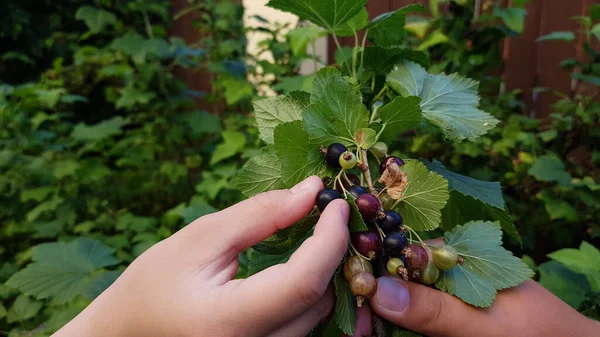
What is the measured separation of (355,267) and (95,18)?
1735 millimetres

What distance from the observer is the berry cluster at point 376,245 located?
0.44m

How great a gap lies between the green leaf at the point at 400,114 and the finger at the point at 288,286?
0.18m

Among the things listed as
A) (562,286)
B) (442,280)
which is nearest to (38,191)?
(442,280)

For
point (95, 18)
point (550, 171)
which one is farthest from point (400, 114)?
point (95, 18)

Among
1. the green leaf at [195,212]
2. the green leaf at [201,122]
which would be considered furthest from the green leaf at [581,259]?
the green leaf at [201,122]

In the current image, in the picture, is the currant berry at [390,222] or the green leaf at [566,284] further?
the green leaf at [566,284]

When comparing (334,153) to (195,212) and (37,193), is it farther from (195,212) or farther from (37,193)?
(37,193)

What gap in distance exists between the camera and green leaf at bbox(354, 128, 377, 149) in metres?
0.51

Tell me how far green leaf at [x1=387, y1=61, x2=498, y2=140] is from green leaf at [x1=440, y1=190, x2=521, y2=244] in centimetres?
10

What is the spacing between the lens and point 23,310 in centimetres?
99

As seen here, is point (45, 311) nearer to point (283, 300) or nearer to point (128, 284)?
point (128, 284)

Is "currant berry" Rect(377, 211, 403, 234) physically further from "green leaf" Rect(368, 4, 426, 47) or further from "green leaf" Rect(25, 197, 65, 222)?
"green leaf" Rect(25, 197, 65, 222)

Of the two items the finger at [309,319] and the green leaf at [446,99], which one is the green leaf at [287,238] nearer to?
the finger at [309,319]

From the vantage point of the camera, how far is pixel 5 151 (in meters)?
1.36
